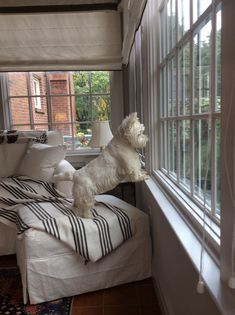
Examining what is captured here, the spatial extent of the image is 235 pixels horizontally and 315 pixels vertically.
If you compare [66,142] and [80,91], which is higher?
[80,91]

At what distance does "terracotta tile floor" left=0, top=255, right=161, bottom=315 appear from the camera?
5.60 feet

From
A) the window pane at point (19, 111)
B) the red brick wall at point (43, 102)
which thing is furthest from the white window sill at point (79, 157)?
the window pane at point (19, 111)

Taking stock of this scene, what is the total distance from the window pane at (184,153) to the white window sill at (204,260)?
0.15 metres

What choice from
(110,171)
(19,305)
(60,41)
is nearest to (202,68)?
(110,171)

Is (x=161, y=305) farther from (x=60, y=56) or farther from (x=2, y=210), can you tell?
(x=60, y=56)

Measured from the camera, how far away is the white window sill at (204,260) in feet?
2.42

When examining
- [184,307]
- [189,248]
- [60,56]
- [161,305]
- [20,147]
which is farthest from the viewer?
[60,56]

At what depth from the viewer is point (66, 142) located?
3.92 meters

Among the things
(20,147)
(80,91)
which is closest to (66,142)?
(80,91)

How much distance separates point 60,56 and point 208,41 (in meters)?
2.82

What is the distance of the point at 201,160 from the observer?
1.21 m

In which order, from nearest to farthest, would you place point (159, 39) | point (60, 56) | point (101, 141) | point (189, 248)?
point (189, 248) → point (159, 39) → point (101, 141) → point (60, 56)

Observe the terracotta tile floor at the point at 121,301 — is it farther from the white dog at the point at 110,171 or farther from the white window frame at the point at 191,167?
the white window frame at the point at 191,167

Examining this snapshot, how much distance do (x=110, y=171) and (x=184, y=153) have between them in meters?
0.51
